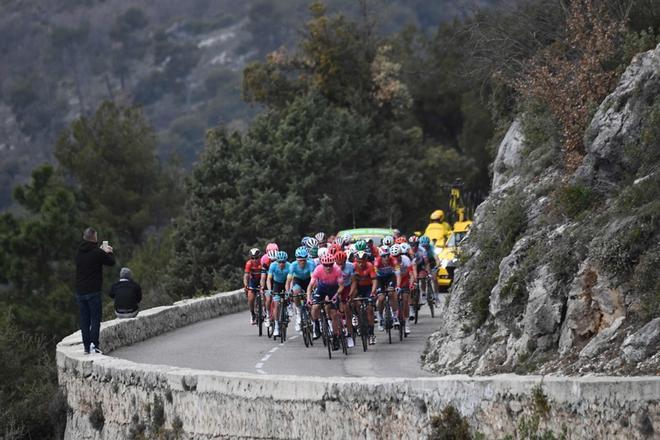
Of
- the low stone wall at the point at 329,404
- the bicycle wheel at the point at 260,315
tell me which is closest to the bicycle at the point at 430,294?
the bicycle wheel at the point at 260,315

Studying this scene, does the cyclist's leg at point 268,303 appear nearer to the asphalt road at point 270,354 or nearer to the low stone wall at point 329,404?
the asphalt road at point 270,354

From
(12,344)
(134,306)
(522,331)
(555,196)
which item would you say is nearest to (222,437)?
(522,331)

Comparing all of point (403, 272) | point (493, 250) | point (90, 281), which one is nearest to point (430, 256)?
point (403, 272)

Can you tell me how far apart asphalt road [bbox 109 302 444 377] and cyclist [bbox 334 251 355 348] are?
464mm

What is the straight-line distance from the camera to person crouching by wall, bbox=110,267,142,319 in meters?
27.6

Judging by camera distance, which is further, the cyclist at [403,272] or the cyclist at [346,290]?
the cyclist at [403,272]

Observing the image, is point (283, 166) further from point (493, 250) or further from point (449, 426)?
point (449, 426)

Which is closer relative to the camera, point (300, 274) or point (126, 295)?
point (300, 274)

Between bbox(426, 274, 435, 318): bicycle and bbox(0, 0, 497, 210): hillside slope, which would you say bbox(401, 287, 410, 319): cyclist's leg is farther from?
bbox(0, 0, 497, 210): hillside slope

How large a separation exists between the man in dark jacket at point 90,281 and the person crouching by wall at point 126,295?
19.8 feet

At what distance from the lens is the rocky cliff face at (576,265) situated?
17297 millimetres

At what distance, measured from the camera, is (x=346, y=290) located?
2545 cm

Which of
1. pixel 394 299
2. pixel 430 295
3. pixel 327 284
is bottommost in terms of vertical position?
pixel 430 295

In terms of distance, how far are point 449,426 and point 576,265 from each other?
22.5 feet
